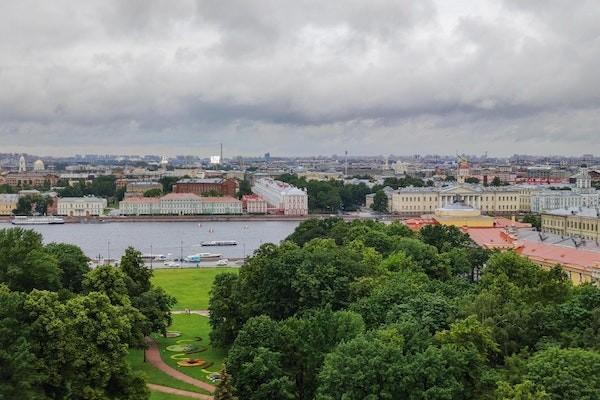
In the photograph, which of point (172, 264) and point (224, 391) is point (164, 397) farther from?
point (172, 264)

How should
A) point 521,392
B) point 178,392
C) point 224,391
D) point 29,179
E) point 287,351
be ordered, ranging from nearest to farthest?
point 521,392 → point 224,391 → point 287,351 → point 178,392 → point 29,179

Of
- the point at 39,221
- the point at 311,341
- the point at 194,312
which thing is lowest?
the point at 194,312

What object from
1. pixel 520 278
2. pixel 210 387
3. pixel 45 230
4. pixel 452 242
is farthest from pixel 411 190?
pixel 210 387

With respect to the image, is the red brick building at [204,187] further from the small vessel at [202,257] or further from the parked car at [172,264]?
the parked car at [172,264]

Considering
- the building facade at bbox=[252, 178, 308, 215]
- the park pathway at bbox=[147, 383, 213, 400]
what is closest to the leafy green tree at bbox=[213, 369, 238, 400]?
the park pathway at bbox=[147, 383, 213, 400]

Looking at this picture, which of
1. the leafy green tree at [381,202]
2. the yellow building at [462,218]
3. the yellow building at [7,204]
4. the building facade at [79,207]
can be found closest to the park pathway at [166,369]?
the yellow building at [462,218]

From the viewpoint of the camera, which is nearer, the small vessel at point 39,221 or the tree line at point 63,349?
the tree line at point 63,349

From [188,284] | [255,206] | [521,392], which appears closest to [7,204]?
[255,206]

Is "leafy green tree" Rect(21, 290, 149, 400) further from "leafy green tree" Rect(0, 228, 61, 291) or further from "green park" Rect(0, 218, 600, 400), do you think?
"leafy green tree" Rect(0, 228, 61, 291)
